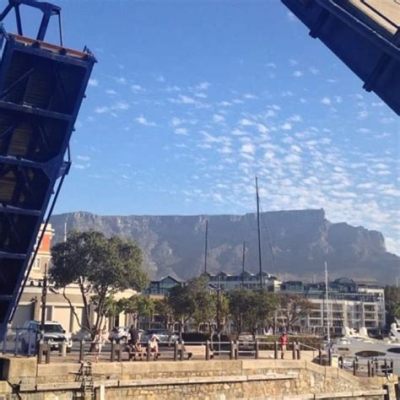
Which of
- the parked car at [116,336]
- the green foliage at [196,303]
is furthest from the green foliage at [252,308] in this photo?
the parked car at [116,336]

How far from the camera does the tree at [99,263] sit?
39406 mm

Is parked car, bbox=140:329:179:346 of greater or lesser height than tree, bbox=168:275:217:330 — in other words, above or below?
below

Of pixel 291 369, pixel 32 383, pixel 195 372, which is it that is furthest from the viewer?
pixel 291 369

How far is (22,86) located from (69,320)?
148 ft

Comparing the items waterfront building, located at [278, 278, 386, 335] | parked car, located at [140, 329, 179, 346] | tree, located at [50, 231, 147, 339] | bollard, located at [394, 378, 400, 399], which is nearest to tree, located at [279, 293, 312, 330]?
waterfront building, located at [278, 278, 386, 335]

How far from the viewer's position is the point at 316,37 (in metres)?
10.5

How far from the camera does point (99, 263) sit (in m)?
39.6

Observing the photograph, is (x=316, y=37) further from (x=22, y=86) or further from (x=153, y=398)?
(x=153, y=398)

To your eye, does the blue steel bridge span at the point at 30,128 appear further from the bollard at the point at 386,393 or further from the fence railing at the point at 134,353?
the bollard at the point at 386,393

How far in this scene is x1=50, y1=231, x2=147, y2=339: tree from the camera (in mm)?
39406

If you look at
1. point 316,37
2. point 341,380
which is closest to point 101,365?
point 341,380

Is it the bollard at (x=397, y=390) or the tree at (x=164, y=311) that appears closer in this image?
the bollard at (x=397, y=390)

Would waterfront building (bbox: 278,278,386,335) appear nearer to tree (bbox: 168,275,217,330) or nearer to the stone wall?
tree (bbox: 168,275,217,330)

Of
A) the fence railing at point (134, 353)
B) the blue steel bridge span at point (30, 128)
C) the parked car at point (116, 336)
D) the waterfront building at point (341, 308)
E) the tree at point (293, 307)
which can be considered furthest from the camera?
the waterfront building at point (341, 308)
